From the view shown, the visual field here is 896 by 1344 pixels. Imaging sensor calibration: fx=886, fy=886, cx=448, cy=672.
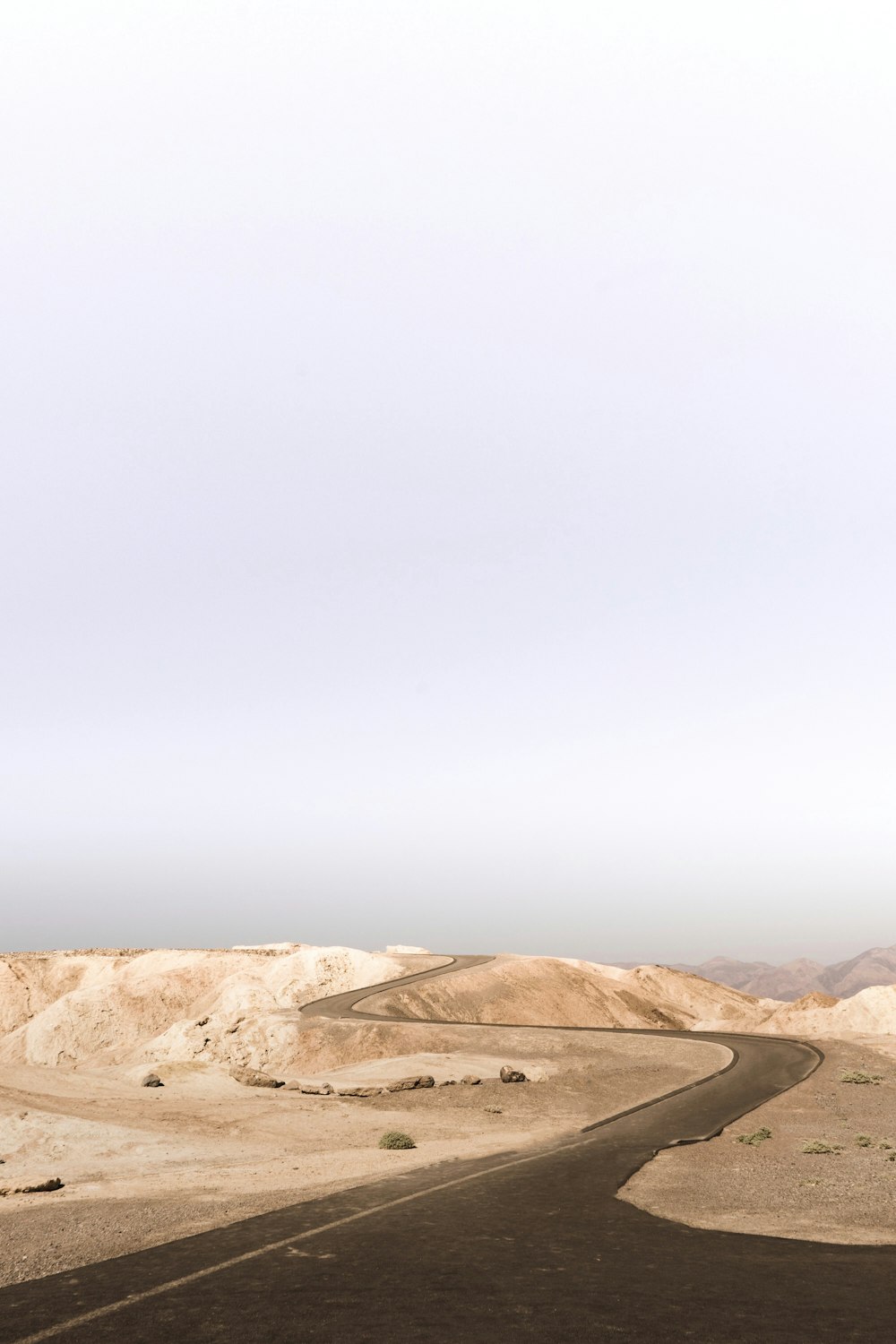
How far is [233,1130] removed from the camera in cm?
2891

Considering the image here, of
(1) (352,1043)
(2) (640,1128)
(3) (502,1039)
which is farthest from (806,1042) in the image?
(2) (640,1128)

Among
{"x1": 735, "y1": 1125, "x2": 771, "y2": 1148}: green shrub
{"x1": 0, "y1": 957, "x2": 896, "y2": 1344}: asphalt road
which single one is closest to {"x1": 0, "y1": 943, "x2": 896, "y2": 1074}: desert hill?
{"x1": 735, "y1": 1125, "x2": 771, "y2": 1148}: green shrub

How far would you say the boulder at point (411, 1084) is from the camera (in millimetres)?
36281

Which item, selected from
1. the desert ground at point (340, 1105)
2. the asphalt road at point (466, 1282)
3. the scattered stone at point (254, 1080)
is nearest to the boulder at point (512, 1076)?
the desert ground at point (340, 1105)

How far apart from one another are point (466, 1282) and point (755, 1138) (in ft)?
53.3

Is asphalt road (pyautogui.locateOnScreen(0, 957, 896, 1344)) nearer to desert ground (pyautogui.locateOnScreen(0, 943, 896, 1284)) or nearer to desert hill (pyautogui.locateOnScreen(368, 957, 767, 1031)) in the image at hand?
desert ground (pyautogui.locateOnScreen(0, 943, 896, 1284))

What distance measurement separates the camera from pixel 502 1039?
51125mm

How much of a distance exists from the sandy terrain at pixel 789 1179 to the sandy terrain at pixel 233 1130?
5.41m

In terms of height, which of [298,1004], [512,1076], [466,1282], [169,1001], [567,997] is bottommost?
[567,997]

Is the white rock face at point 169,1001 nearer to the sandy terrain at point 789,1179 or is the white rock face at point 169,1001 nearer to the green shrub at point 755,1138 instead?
the sandy terrain at point 789,1179

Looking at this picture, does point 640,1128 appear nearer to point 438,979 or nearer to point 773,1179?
point 773,1179

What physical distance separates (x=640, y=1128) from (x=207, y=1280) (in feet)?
60.0

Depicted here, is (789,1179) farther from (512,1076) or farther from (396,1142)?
(512,1076)

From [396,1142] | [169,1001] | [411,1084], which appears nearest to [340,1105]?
[411,1084]
